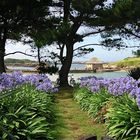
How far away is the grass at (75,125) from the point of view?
364 inches

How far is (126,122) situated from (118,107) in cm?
80

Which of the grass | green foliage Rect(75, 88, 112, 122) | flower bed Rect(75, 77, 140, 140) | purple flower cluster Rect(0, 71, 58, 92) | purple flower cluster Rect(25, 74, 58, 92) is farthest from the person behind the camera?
purple flower cluster Rect(25, 74, 58, 92)

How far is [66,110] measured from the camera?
1380cm

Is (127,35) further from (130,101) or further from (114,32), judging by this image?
(130,101)

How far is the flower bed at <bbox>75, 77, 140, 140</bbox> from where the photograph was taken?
7.86 meters

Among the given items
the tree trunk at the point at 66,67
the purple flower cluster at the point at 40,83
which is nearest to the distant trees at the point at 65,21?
the tree trunk at the point at 66,67

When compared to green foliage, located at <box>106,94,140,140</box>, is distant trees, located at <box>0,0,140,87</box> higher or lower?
higher

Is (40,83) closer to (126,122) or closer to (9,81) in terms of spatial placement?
(9,81)

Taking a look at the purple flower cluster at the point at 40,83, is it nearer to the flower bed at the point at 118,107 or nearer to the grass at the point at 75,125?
the grass at the point at 75,125

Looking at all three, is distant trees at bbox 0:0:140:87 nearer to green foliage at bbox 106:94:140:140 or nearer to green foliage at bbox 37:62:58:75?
green foliage at bbox 37:62:58:75

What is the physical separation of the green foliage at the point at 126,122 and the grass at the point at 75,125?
2.12 ft

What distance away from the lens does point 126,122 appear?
8.04m

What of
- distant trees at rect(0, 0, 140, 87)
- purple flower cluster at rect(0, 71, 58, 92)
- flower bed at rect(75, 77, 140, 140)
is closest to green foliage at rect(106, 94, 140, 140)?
flower bed at rect(75, 77, 140, 140)

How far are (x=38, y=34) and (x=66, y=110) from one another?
9205 millimetres
